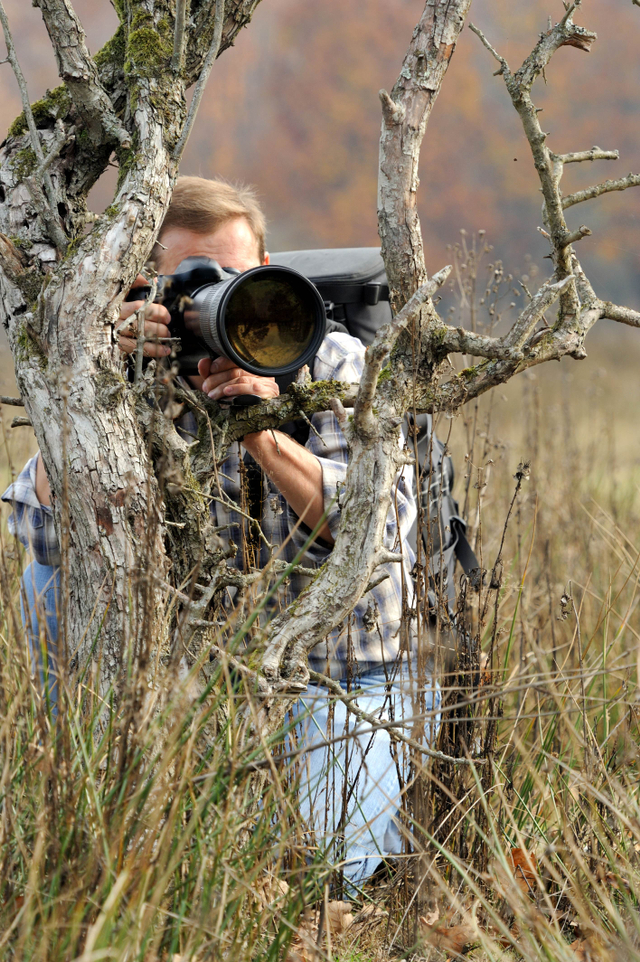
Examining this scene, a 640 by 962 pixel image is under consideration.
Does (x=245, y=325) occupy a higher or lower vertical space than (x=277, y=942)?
higher

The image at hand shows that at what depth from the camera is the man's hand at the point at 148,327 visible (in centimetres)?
138

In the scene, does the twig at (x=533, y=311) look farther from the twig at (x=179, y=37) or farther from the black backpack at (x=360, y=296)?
the black backpack at (x=360, y=296)

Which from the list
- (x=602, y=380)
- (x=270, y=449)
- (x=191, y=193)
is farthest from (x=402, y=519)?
(x=602, y=380)

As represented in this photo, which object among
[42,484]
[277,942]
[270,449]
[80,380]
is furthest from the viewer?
[42,484]

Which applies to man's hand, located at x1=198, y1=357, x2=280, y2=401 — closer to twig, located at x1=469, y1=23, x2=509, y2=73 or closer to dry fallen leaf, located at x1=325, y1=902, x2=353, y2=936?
twig, located at x1=469, y1=23, x2=509, y2=73

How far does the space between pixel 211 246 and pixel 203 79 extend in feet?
2.23

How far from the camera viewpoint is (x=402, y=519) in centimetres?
191

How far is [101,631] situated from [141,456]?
31 centimetres

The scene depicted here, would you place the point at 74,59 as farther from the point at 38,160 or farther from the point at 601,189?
the point at 601,189

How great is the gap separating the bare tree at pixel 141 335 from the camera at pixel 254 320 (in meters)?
0.12

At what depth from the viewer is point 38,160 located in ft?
4.16

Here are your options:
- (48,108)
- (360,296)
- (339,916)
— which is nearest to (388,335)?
(48,108)

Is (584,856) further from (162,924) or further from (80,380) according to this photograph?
(80,380)

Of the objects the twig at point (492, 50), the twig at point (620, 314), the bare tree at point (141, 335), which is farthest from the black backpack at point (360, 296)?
the twig at point (492, 50)
